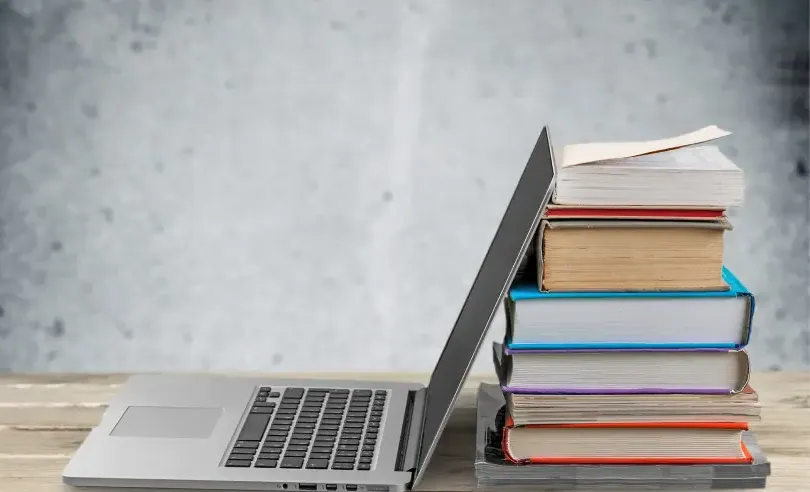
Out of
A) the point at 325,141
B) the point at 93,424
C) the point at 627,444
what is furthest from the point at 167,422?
the point at 325,141

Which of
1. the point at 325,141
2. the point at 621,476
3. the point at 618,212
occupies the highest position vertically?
the point at 618,212

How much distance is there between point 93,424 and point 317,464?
30 cm

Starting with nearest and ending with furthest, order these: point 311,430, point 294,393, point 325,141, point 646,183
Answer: point 646,183
point 311,430
point 294,393
point 325,141

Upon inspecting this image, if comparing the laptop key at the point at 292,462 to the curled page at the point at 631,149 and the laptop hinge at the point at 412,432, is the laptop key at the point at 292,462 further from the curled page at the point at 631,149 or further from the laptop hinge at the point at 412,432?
the curled page at the point at 631,149

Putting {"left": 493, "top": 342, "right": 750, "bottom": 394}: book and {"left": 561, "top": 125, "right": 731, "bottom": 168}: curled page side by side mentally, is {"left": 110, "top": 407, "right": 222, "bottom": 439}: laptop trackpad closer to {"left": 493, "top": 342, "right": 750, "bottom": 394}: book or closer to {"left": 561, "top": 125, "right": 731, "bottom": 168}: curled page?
{"left": 493, "top": 342, "right": 750, "bottom": 394}: book

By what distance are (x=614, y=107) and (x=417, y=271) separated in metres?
0.60

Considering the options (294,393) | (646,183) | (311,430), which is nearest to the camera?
(646,183)

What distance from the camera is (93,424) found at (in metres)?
1.04

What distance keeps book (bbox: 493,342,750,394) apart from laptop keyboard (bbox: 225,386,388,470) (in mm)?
173

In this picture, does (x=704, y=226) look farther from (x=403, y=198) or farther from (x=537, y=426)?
(x=403, y=198)

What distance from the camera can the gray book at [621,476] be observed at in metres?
0.88

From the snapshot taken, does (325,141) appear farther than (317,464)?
Yes

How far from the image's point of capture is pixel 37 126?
224 cm

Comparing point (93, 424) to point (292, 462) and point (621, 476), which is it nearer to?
point (292, 462)
